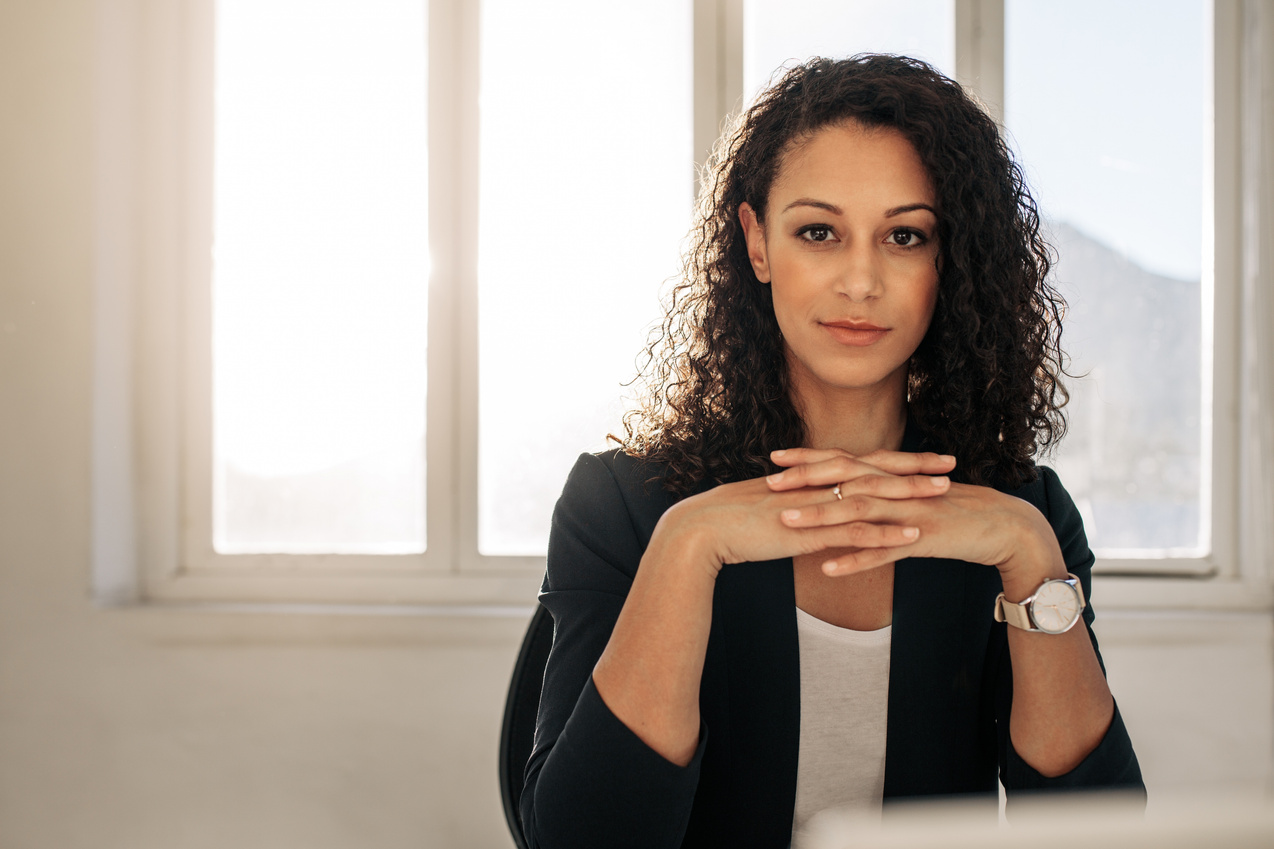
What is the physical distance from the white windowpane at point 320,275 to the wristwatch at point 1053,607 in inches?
52.9

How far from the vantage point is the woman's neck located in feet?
3.51

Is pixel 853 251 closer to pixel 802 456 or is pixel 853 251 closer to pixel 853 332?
pixel 853 332

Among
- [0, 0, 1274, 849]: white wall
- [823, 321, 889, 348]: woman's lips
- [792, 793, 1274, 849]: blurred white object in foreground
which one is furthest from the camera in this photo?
[0, 0, 1274, 849]: white wall

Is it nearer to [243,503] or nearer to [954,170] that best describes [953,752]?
[954,170]

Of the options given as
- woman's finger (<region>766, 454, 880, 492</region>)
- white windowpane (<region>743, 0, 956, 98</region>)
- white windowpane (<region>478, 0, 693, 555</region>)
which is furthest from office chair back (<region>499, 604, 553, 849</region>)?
white windowpane (<region>743, 0, 956, 98</region>)

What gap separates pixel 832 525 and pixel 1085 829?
55 centimetres

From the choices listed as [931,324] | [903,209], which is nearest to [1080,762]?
[931,324]

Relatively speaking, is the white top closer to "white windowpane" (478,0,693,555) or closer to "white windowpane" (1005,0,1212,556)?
"white windowpane" (478,0,693,555)

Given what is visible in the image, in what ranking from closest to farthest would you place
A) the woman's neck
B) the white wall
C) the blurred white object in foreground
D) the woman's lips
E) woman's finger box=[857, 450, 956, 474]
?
the blurred white object in foreground → woman's finger box=[857, 450, 956, 474] → the woman's lips → the woman's neck → the white wall

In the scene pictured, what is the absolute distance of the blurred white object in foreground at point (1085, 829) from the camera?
0.27 metres

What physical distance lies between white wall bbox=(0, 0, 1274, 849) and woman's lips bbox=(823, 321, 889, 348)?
0.98 m

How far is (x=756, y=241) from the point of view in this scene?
1.06 meters

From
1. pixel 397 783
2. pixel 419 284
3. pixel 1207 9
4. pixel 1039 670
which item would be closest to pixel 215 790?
pixel 397 783

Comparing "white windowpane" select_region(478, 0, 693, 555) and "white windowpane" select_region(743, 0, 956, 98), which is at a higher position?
"white windowpane" select_region(743, 0, 956, 98)
